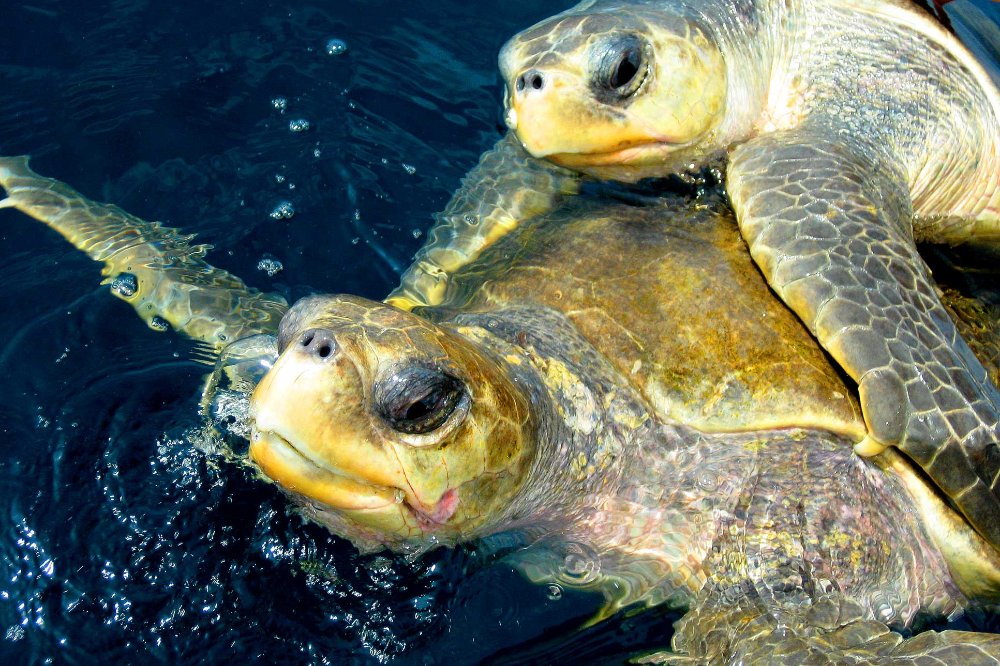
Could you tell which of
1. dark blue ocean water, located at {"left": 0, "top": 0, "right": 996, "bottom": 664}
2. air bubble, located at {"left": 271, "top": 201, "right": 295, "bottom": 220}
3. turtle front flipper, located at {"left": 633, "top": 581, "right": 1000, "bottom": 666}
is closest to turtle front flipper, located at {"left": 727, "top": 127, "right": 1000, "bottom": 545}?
turtle front flipper, located at {"left": 633, "top": 581, "right": 1000, "bottom": 666}

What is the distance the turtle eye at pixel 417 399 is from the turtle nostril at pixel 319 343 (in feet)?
0.50

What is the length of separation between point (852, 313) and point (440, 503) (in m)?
1.53

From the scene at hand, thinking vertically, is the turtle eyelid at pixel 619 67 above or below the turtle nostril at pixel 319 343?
above

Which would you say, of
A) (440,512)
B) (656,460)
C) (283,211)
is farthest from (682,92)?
(440,512)

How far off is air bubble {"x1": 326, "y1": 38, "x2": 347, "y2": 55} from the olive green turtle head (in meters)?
2.69

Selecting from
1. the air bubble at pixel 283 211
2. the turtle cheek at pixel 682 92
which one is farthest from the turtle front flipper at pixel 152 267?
the turtle cheek at pixel 682 92

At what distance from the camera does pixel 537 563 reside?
3.00 meters

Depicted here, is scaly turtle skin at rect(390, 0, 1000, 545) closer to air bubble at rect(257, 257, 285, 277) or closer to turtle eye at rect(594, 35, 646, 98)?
turtle eye at rect(594, 35, 646, 98)

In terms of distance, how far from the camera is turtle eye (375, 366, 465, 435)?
2.20 meters

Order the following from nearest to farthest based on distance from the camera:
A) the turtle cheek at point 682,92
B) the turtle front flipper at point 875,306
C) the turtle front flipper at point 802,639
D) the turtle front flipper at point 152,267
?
the turtle front flipper at point 802,639
the turtle front flipper at point 875,306
the turtle front flipper at point 152,267
the turtle cheek at point 682,92

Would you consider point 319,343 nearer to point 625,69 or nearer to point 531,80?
point 531,80

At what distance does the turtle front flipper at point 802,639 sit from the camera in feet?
8.07

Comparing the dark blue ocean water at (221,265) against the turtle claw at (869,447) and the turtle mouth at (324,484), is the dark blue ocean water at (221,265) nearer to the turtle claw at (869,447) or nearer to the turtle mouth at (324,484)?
the turtle mouth at (324,484)

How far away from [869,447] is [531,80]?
1809mm
